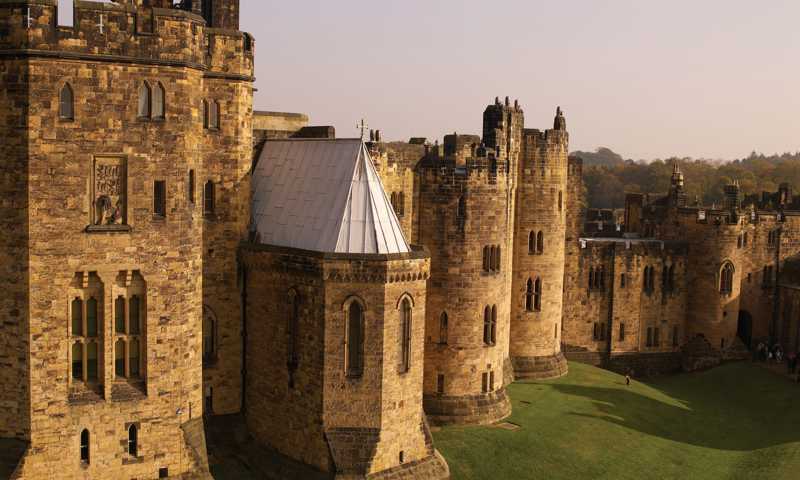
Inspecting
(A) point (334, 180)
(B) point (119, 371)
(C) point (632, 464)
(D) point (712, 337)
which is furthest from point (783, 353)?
(B) point (119, 371)

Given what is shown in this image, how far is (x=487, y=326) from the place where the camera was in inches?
1540

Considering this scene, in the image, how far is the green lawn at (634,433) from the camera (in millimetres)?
34344

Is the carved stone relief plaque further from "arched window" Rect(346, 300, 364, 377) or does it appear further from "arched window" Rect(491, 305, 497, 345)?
"arched window" Rect(491, 305, 497, 345)

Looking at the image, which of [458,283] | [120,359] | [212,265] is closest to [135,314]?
[120,359]

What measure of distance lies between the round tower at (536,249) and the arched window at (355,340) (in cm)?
1923

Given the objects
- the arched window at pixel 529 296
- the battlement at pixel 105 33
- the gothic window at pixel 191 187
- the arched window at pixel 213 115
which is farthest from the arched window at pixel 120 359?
the arched window at pixel 529 296

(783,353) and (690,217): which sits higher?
(690,217)

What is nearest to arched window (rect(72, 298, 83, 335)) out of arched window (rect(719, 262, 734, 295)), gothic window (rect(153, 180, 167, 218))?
gothic window (rect(153, 180, 167, 218))

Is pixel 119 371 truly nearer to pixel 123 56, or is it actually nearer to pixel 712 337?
pixel 123 56

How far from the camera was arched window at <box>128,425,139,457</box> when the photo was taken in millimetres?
26469

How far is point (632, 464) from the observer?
3525 cm

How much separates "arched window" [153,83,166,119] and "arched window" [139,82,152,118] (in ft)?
0.54

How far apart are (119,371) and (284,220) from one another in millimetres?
8116

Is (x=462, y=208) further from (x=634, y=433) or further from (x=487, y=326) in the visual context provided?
(x=634, y=433)
